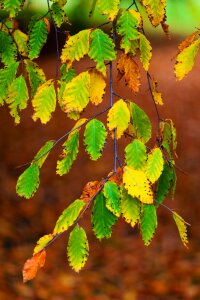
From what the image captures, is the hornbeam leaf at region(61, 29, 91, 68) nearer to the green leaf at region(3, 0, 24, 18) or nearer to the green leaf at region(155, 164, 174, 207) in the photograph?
the green leaf at region(3, 0, 24, 18)

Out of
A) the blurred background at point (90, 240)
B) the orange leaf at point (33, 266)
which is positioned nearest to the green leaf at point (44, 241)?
the orange leaf at point (33, 266)

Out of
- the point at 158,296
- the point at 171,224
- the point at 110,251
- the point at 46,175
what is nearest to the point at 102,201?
the point at 158,296

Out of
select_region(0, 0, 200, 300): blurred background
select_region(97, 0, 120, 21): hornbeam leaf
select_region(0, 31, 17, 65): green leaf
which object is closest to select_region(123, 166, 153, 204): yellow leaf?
select_region(97, 0, 120, 21): hornbeam leaf

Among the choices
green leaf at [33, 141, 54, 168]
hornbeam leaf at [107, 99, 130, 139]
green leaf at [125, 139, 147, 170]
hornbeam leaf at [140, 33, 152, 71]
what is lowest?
green leaf at [33, 141, 54, 168]

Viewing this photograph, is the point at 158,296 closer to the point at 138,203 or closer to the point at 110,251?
the point at 110,251

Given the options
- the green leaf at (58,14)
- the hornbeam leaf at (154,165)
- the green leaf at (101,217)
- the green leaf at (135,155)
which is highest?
the green leaf at (58,14)

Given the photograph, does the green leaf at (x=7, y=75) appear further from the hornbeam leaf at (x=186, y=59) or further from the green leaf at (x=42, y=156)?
the hornbeam leaf at (x=186, y=59)
